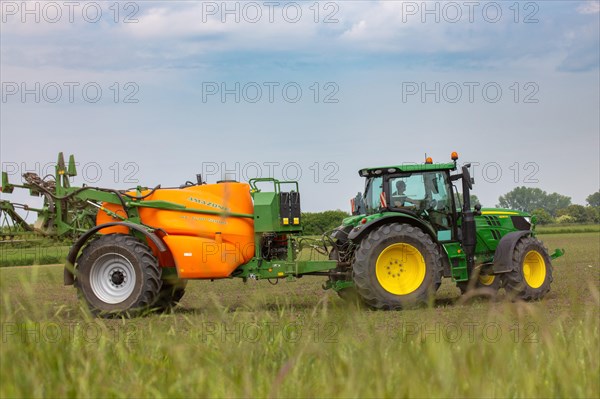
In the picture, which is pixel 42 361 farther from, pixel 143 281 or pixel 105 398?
pixel 143 281

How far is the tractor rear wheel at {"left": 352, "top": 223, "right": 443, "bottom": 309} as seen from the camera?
36.7 ft

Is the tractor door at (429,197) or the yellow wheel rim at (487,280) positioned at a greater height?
the tractor door at (429,197)

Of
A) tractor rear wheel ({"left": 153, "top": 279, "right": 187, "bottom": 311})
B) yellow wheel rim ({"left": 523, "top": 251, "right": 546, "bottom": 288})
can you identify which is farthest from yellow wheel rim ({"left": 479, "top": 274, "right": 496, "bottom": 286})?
tractor rear wheel ({"left": 153, "top": 279, "right": 187, "bottom": 311})

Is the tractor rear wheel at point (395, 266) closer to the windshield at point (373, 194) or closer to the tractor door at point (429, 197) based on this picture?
the tractor door at point (429, 197)

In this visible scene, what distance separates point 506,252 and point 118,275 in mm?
5759

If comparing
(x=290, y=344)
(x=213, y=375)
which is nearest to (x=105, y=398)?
(x=213, y=375)

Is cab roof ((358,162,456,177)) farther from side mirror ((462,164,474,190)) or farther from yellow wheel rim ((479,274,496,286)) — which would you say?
yellow wheel rim ((479,274,496,286))

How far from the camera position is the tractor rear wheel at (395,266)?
440 inches

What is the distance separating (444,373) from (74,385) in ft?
5.74

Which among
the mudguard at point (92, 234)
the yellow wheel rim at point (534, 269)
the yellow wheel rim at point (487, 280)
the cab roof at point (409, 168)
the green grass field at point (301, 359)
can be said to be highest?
the cab roof at point (409, 168)

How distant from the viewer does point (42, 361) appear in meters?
4.01

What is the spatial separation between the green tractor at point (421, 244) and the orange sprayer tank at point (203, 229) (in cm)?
145

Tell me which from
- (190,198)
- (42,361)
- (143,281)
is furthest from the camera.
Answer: (190,198)

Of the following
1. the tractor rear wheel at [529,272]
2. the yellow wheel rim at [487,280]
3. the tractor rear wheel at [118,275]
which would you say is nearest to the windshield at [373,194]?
the tractor rear wheel at [529,272]
